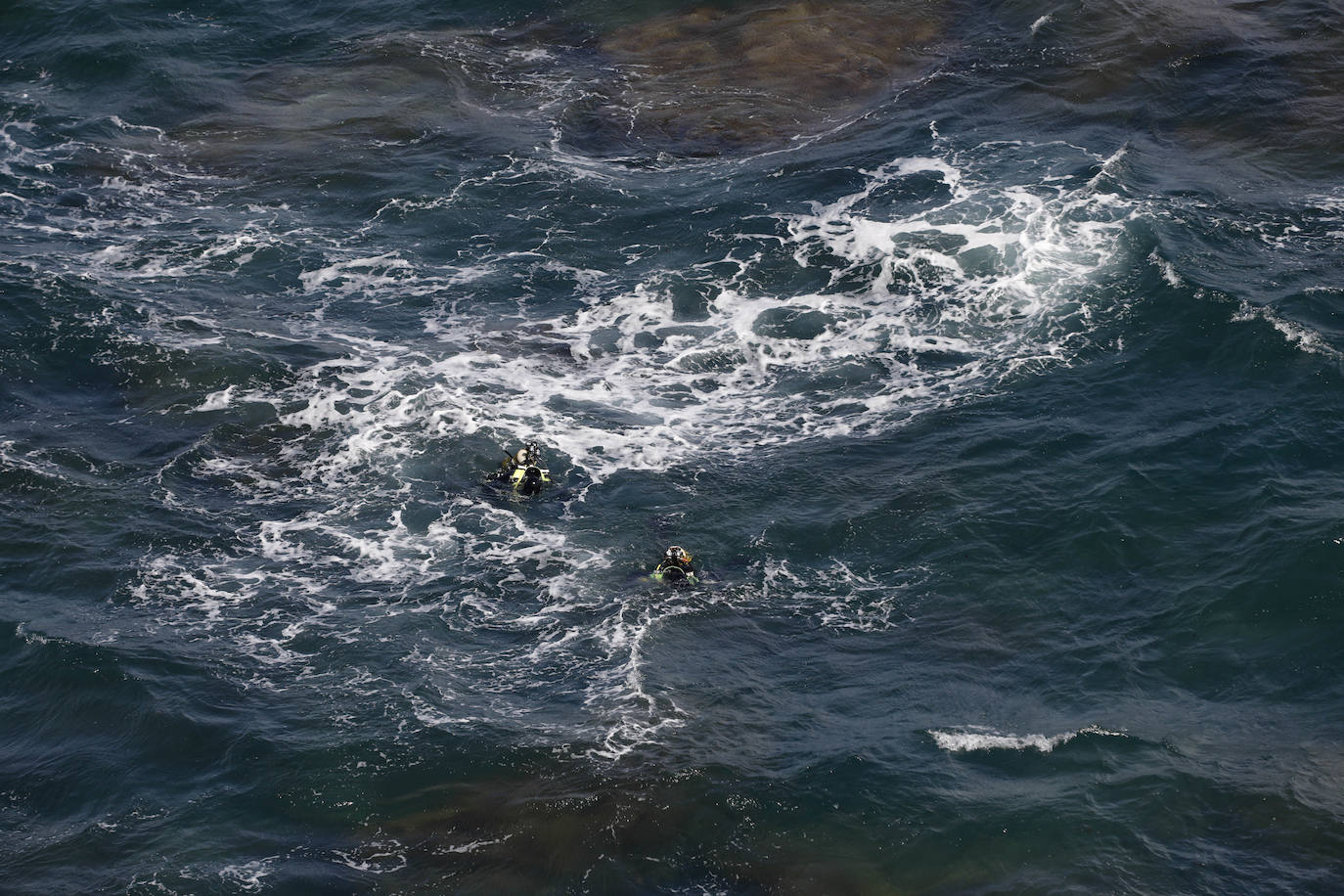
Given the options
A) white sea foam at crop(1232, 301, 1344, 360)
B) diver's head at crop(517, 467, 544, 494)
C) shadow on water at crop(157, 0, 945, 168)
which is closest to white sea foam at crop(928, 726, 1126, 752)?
diver's head at crop(517, 467, 544, 494)

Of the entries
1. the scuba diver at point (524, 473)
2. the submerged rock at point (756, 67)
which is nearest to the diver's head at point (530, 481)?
the scuba diver at point (524, 473)

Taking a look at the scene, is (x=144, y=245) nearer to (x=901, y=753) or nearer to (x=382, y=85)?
(x=382, y=85)

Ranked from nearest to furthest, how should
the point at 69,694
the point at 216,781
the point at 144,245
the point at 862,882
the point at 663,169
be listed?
the point at 862,882 → the point at 216,781 → the point at 69,694 → the point at 144,245 → the point at 663,169

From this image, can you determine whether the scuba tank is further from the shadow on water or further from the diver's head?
the shadow on water

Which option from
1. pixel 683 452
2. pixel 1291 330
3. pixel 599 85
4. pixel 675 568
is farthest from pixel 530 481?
pixel 599 85

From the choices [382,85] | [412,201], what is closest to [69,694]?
[412,201]

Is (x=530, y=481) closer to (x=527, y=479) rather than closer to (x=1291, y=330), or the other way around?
(x=527, y=479)
